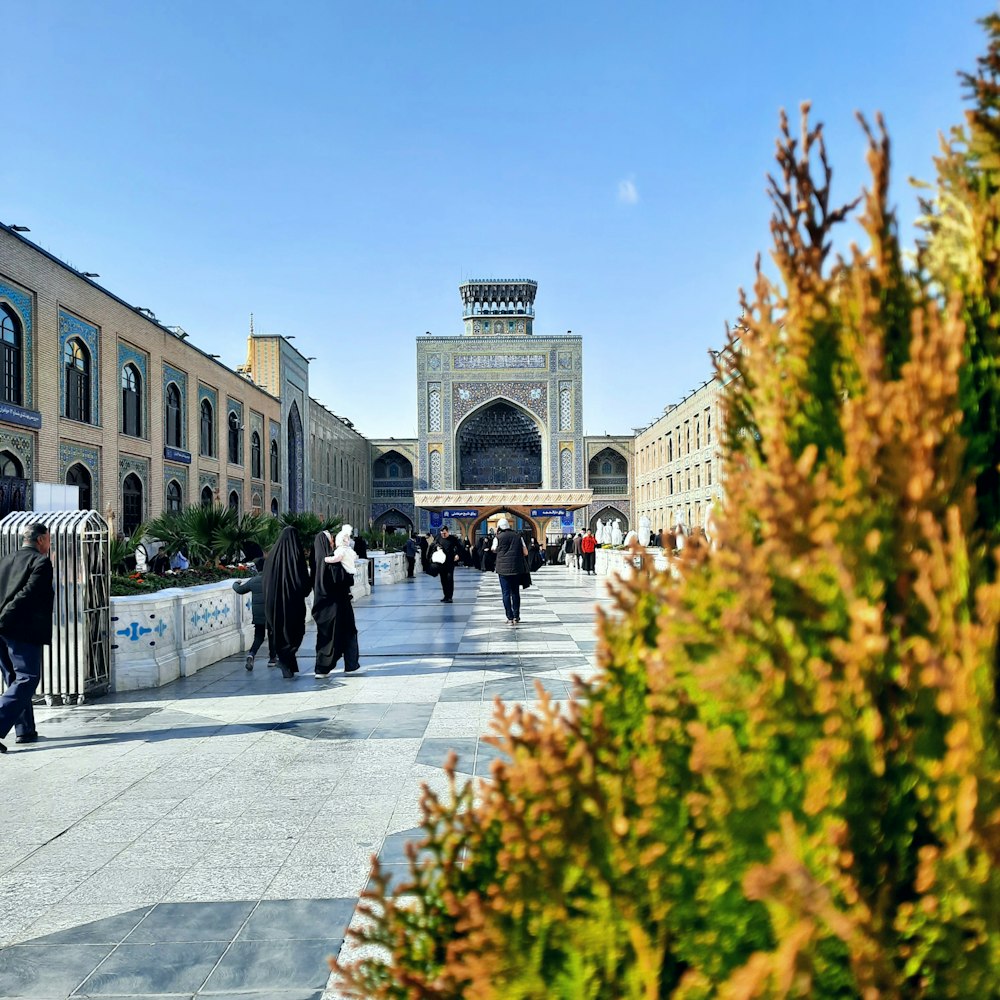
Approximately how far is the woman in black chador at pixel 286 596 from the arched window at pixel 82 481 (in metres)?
13.4

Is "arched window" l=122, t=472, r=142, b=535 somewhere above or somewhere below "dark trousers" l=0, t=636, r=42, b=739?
above

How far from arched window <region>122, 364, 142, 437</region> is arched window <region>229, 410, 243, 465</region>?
7569mm

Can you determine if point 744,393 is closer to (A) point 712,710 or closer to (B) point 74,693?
(A) point 712,710

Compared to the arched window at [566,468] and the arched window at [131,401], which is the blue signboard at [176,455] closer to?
the arched window at [131,401]

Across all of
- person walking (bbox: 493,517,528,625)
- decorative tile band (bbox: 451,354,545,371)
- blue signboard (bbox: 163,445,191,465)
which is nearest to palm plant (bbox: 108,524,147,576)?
person walking (bbox: 493,517,528,625)

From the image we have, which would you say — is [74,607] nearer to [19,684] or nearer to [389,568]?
[19,684]

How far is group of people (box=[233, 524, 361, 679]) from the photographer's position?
28.6 ft

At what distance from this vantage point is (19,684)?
5859 millimetres

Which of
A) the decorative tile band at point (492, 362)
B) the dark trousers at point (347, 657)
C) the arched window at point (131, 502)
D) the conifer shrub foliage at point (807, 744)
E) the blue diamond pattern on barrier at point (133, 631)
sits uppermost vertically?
the decorative tile band at point (492, 362)

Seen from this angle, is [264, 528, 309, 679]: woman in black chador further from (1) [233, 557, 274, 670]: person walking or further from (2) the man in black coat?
(2) the man in black coat

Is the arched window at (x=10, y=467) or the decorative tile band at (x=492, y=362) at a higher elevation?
the decorative tile band at (x=492, y=362)

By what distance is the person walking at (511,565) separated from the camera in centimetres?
1284

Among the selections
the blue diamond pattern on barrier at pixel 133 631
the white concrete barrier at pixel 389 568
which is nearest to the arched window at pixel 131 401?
the white concrete barrier at pixel 389 568

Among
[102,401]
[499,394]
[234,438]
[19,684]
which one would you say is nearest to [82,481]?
[102,401]
